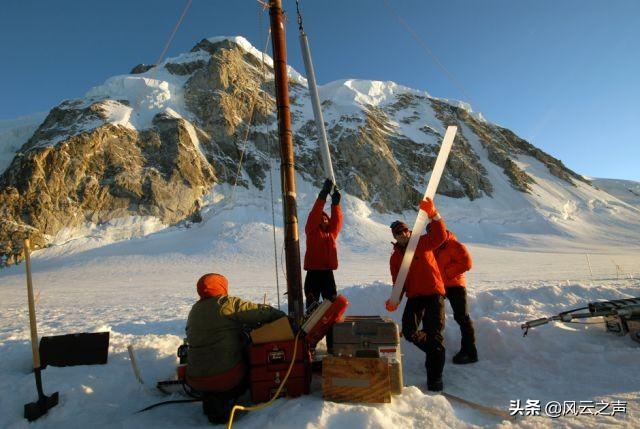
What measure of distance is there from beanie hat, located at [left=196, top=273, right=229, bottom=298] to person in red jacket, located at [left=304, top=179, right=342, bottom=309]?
1.98 metres

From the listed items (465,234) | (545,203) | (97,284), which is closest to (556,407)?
(97,284)

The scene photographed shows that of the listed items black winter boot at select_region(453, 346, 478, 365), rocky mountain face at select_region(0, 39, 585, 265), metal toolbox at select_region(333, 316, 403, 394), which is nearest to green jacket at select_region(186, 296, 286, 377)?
metal toolbox at select_region(333, 316, 403, 394)

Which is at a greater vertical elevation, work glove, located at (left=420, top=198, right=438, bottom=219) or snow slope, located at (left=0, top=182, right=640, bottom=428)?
work glove, located at (left=420, top=198, right=438, bottom=219)

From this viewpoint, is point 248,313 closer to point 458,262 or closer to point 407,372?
point 407,372

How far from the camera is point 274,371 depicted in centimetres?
401

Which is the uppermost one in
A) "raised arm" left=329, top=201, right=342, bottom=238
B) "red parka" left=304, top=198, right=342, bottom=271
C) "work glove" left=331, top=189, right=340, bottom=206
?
"work glove" left=331, top=189, right=340, bottom=206

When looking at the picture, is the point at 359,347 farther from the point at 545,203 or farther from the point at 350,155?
the point at 545,203

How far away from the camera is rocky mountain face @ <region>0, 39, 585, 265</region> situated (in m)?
35.1

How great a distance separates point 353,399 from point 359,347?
56 cm

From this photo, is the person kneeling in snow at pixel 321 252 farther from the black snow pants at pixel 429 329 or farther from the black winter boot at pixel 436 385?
the black winter boot at pixel 436 385

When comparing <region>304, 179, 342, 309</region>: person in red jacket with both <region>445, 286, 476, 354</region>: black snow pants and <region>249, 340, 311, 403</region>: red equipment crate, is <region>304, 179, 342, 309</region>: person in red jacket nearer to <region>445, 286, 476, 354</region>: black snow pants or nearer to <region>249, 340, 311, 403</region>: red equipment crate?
<region>249, 340, 311, 403</region>: red equipment crate

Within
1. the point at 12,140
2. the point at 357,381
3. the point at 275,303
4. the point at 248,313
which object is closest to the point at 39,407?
the point at 248,313

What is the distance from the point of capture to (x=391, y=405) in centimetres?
355

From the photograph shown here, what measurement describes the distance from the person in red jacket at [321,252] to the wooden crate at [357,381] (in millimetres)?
2115
